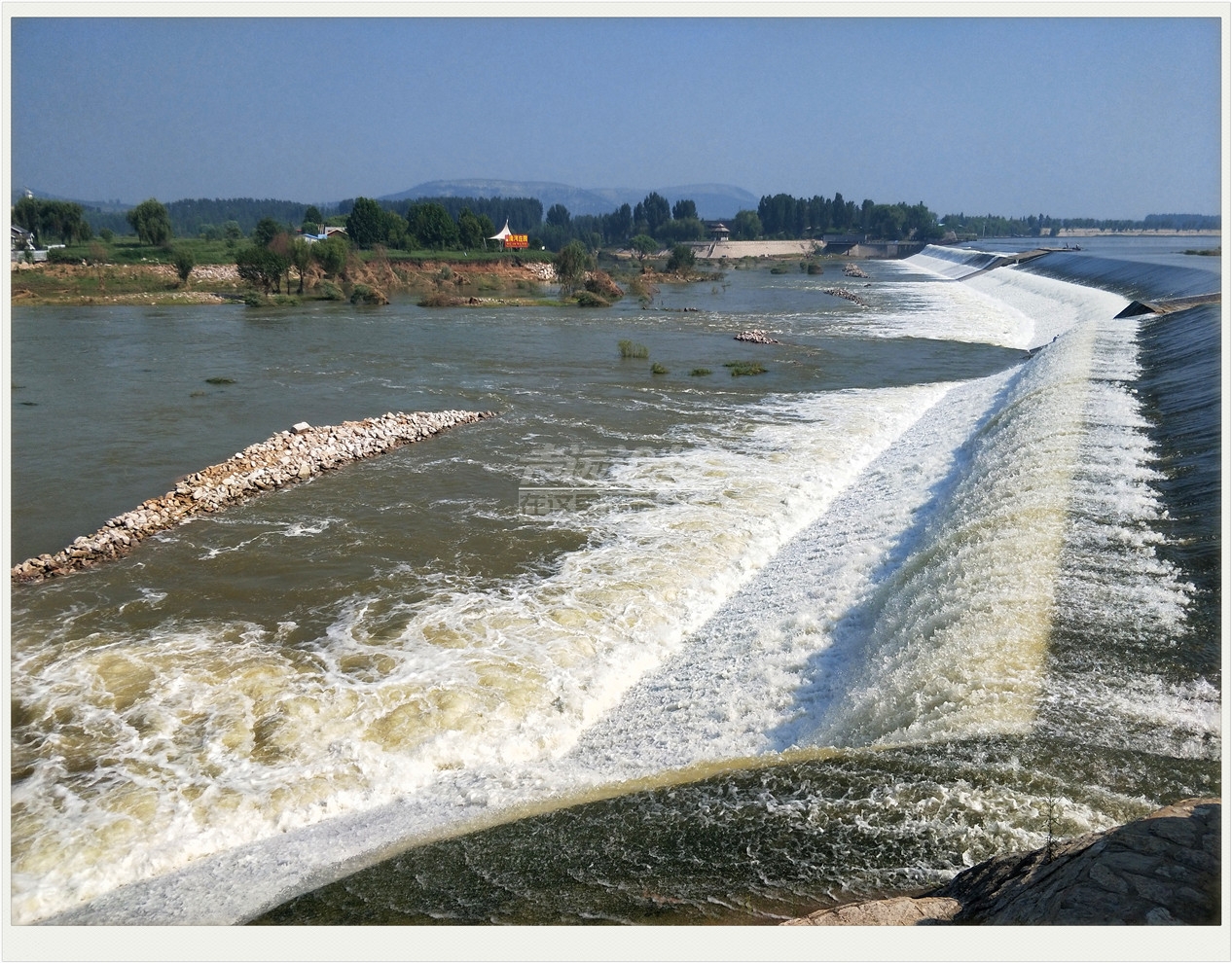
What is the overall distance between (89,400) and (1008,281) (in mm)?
40224

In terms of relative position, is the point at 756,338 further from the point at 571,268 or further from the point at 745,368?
the point at 571,268

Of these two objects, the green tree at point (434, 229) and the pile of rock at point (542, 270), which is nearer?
the pile of rock at point (542, 270)

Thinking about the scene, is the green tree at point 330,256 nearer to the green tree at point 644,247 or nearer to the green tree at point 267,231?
the green tree at point 267,231

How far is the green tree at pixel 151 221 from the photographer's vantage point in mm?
56159

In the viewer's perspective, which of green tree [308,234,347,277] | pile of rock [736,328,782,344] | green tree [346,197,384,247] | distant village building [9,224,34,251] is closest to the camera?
pile of rock [736,328,782,344]

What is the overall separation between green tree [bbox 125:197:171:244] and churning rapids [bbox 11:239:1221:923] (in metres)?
48.4

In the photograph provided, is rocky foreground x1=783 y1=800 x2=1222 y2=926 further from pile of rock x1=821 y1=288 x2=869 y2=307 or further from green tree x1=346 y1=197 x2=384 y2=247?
green tree x1=346 y1=197 x2=384 y2=247

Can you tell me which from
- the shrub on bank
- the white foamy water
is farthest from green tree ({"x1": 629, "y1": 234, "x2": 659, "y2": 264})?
the white foamy water

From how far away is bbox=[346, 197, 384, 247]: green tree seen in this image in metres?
62.7

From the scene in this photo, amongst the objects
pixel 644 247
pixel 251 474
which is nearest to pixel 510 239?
pixel 644 247

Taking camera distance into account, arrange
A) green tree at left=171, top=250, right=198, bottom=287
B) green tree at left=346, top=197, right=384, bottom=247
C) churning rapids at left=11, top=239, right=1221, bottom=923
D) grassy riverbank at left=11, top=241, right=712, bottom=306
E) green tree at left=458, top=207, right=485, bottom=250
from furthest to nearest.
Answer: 1. green tree at left=458, top=207, right=485, bottom=250
2. green tree at left=346, top=197, right=384, bottom=247
3. green tree at left=171, top=250, right=198, bottom=287
4. grassy riverbank at left=11, top=241, right=712, bottom=306
5. churning rapids at left=11, top=239, right=1221, bottom=923

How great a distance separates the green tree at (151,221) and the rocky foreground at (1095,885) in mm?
64723

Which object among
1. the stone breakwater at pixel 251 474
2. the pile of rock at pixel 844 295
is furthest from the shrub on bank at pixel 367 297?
the stone breakwater at pixel 251 474

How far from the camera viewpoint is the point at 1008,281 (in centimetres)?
4197
